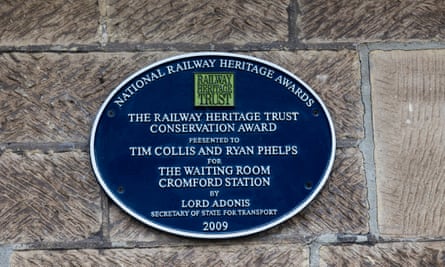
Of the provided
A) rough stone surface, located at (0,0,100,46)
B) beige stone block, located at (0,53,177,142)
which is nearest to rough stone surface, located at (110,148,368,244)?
beige stone block, located at (0,53,177,142)

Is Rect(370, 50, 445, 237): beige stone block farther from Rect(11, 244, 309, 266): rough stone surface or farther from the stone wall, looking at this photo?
Rect(11, 244, 309, 266): rough stone surface

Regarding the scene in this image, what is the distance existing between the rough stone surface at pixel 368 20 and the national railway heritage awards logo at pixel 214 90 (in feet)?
1.14

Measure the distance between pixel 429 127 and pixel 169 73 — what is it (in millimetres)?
980

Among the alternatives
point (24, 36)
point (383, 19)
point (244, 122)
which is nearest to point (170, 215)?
point (244, 122)

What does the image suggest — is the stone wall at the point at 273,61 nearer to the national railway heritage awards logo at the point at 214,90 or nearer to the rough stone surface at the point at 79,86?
the rough stone surface at the point at 79,86

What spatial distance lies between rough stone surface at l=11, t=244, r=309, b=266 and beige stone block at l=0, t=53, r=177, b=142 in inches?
16.5

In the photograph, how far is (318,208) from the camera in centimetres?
312

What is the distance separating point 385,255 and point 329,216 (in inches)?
9.6

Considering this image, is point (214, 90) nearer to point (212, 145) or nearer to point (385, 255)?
point (212, 145)

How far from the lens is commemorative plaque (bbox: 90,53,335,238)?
3072mm

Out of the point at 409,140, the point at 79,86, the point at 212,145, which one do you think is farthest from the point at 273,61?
the point at 79,86

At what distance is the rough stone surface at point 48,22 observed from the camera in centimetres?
323

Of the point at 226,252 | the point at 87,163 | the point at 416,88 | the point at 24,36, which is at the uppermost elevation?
the point at 24,36

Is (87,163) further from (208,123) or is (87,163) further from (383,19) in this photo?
(383,19)
